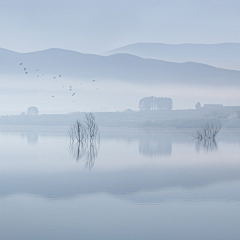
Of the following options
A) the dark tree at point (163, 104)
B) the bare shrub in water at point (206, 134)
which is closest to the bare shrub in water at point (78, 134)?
the bare shrub in water at point (206, 134)

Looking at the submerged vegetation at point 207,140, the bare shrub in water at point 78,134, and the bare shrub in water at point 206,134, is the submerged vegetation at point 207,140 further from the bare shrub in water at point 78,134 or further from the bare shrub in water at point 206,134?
the bare shrub in water at point 78,134

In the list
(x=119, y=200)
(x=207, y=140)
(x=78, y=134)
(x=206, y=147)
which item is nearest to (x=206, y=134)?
(x=207, y=140)

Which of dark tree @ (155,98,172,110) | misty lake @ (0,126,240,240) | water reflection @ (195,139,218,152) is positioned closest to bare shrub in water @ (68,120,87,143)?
water reflection @ (195,139,218,152)

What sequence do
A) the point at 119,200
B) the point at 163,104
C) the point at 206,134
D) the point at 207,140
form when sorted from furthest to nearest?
1. the point at 163,104
2. the point at 206,134
3. the point at 207,140
4. the point at 119,200

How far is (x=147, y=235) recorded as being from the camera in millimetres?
4621

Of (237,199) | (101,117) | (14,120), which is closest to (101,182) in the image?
(237,199)

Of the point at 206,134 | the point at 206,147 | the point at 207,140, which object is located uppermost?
the point at 206,134

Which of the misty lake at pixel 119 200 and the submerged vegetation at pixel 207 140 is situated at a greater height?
the submerged vegetation at pixel 207 140

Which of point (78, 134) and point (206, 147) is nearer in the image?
point (206, 147)

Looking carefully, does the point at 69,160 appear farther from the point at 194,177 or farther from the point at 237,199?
the point at 237,199

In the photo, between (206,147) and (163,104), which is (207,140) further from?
(163,104)

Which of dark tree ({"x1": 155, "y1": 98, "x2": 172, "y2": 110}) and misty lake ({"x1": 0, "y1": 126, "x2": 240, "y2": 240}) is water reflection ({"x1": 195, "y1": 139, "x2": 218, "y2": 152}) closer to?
misty lake ({"x1": 0, "y1": 126, "x2": 240, "y2": 240})

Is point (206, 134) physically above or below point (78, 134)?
below

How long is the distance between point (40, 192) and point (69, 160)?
488 cm
